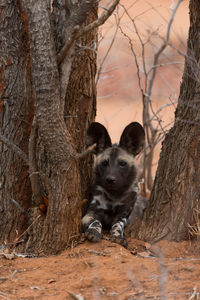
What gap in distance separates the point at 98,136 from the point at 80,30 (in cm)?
143

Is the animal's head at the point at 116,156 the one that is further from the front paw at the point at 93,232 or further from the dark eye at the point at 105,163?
the front paw at the point at 93,232

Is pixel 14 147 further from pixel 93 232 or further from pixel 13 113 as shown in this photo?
pixel 93 232

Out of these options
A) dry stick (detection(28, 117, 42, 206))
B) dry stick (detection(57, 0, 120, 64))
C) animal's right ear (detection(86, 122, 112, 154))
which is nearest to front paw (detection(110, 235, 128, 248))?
dry stick (detection(28, 117, 42, 206))

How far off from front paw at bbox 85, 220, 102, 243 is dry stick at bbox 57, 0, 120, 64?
1509 mm

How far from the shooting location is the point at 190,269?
3514mm

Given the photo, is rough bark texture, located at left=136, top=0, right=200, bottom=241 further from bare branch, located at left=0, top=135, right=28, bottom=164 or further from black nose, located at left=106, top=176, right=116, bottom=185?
bare branch, located at left=0, top=135, right=28, bottom=164

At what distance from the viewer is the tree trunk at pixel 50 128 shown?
3.77 meters

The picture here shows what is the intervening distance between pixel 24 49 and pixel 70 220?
5.27 ft

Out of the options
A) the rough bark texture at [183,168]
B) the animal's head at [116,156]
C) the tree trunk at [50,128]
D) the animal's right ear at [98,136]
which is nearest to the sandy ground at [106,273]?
the rough bark texture at [183,168]

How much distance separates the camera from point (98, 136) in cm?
491

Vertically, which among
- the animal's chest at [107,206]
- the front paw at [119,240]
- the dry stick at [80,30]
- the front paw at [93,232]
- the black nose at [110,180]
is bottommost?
the front paw at [119,240]

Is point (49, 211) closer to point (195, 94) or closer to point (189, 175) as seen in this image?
point (189, 175)

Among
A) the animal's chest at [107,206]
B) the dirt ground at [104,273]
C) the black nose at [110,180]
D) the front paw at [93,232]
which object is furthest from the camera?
the animal's chest at [107,206]

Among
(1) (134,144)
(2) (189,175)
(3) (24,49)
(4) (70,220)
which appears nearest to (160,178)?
(2) (189,175)
